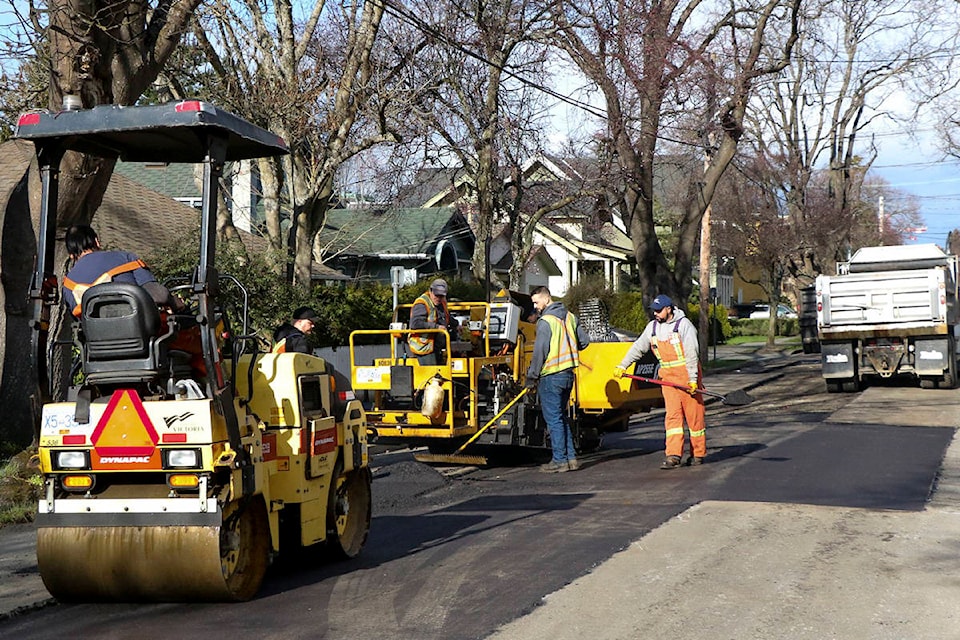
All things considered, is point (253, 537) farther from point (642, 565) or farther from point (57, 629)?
point (642, 565)

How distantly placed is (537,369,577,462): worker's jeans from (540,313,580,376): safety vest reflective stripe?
0.07 meters

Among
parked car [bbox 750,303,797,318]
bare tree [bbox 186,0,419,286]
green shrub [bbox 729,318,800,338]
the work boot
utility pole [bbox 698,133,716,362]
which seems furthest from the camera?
parked car [bbox 750,303,797,318]

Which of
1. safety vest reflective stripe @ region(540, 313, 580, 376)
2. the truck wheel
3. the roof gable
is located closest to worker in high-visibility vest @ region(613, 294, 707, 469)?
safety vest reflective stripe @ region(540, 313, 580, 376)

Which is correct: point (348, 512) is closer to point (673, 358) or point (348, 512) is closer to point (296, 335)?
point (296, 335)

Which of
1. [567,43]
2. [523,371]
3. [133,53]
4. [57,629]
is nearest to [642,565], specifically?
[57,629]

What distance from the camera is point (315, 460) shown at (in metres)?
7.37

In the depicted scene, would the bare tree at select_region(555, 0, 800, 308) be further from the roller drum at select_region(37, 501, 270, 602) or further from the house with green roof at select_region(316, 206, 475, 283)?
the roller drum at select_region(37, 501, 270, 602)

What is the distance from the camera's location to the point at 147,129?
675 cm

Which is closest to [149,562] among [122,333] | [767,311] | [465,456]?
[122,333]

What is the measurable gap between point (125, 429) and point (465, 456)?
689 cm

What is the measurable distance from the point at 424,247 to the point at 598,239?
1805cm

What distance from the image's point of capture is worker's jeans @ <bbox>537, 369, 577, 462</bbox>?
1241cm

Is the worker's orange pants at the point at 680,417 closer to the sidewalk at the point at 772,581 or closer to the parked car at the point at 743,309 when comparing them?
the sidewalk at the point at 772,581

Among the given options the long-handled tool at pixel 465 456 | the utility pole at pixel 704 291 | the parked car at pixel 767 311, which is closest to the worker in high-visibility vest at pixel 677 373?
the long-handled tool at pixel 465 456
